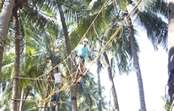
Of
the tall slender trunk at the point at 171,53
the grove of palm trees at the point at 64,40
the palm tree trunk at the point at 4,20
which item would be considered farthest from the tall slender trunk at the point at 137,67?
the tall slender trunk at the point at 171,53

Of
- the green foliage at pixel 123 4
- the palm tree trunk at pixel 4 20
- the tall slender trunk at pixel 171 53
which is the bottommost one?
the tall slender trunk at pixel 171 53

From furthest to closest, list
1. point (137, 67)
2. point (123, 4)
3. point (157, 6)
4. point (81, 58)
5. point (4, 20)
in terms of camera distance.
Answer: point (137, 67), point (157, 6), point (123, 4), point (4, 20), point (81, 58)

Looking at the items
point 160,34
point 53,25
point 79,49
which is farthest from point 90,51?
point 160,34

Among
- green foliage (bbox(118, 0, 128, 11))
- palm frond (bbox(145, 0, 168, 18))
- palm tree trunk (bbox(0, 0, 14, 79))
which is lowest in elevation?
palm tree trunk (bbox(0, 0, 14, 79))

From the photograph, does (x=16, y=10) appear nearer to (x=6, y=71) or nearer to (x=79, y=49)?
(x=79, y=49)

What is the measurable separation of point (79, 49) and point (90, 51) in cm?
39

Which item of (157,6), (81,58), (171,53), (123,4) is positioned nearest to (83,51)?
(81,58)

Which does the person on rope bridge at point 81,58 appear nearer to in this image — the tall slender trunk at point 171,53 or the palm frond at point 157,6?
the tall slender trunk at point 171,53

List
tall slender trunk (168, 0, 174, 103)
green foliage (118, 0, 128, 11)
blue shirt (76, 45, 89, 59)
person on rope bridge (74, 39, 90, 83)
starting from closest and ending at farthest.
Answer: tall slender trunk (168, 0, 174, 103) < person on rope bridge (74, 39, 90, 83) < blue shirt (76, 45, 89, 59) < green foliage (118, 0, 128, 11)

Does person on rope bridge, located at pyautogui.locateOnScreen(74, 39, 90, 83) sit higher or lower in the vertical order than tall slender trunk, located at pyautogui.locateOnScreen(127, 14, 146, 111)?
lower

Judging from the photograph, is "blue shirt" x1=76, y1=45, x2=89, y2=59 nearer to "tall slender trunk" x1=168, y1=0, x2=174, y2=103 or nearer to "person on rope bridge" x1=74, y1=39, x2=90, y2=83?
"person on rope bridge" x1=74, y1=39, x2=90, y2=83

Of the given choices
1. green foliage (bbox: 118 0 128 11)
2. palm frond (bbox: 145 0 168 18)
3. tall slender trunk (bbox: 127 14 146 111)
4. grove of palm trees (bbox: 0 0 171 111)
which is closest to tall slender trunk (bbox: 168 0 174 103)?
grove of palm trees (bbox: 0 0 171 111)

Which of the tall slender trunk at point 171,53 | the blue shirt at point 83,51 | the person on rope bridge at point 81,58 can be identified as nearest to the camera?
the tall slender trunk at point 171,53

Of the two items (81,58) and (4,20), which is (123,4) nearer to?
(4,20)
